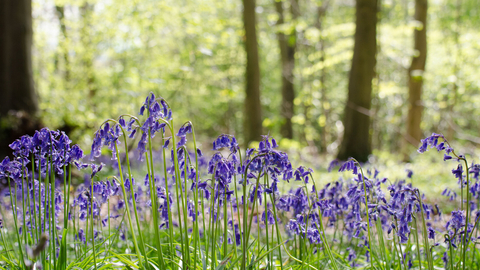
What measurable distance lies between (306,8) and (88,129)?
44.9 feet

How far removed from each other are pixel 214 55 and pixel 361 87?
691cm

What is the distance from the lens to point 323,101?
1313 cm

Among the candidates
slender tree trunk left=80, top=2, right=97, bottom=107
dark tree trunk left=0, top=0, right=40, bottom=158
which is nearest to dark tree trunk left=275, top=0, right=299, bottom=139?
slender tree trunk left=80, top=2, right=97, bottom=107

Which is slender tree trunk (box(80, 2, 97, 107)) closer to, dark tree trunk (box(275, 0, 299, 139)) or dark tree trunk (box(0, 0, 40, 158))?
dark tree trunk (box(0, 0, 40, 158))

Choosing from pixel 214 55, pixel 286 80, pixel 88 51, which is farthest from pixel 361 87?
pixel 88 51

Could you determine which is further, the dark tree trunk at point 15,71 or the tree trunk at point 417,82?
the tree trunk at point 417,82

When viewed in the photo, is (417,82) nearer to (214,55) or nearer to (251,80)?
(251,80)

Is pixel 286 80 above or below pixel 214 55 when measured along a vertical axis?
below

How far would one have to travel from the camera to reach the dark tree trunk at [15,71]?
22.4 feet

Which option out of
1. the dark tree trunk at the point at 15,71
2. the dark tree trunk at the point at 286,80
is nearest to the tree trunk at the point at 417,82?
the dark tree trunk at the point at 286,80

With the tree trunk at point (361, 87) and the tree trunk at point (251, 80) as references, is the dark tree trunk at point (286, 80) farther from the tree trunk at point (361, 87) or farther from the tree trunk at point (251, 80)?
the tree trunk at point (361, 87)

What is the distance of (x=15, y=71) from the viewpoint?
22.7ft

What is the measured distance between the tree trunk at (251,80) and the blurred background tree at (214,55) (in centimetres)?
7

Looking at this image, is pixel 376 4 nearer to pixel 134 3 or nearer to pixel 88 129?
pixel 134 3
